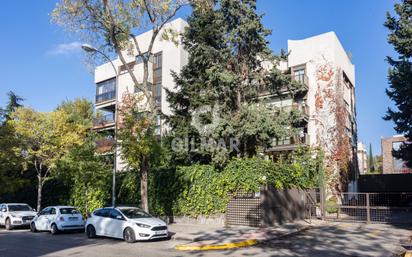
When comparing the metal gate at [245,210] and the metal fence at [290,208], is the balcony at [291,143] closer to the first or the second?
the metal fence at [290,208]

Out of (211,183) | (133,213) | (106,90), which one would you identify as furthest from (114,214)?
(106,90)

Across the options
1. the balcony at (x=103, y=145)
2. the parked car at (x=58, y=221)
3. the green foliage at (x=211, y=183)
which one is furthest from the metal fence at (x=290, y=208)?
the balcony at (x=103, y=145)

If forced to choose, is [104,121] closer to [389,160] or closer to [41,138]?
[41,138]

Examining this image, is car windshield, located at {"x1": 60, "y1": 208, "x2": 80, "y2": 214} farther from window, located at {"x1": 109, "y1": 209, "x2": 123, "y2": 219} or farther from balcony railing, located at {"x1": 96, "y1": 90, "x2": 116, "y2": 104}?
balcony railing, located at {"x1": 96, "y1": 90, "x2": 116, "y2": 104}

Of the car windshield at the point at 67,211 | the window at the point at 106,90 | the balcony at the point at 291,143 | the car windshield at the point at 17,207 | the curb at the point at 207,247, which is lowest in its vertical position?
the curb at the point at 207,247

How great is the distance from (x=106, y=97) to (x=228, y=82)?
93.6ft

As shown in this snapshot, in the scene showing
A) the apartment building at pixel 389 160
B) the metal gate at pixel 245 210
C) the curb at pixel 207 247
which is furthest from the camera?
the apartment building at pixel 389 160

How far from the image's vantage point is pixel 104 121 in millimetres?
43688

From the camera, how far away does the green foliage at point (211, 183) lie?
19.2m

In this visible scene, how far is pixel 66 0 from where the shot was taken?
1953 cm

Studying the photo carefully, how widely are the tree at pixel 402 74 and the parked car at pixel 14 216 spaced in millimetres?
23667

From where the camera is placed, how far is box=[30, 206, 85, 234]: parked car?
19.2 m

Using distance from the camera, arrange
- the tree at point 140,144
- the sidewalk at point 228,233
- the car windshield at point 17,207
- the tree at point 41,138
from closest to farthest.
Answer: the sidewalk at point 228,233, the tree at point 140,144, the car windshield at point 17,207, the tree at point 41,138

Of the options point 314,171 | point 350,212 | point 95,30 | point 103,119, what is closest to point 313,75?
point 314,171
